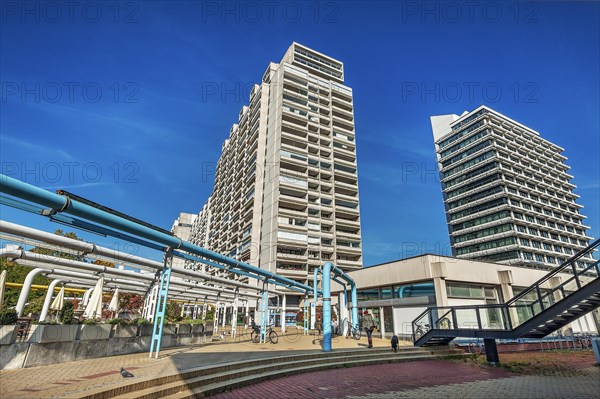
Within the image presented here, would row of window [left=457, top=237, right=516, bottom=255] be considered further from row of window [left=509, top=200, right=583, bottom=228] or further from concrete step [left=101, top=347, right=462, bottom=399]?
concrete step [left=101, top=347, right=462, bottom=399]

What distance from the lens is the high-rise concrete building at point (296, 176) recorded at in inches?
2068

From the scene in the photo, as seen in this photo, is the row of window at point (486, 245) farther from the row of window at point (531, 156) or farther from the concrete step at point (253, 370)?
the concrete step at point (253, 370)

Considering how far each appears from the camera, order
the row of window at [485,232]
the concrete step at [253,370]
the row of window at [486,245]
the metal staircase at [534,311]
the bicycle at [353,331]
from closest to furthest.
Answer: the concrete step at [253,370]
the metal staircase at [534,311]
the bicycle at [353,331]
the row of window at [486,245]
the row of window at [485,232]

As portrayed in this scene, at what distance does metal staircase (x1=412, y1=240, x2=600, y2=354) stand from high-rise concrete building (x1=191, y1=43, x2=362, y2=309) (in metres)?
35.0

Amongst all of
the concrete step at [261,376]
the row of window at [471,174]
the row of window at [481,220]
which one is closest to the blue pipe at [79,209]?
the concrete step at [261,376]

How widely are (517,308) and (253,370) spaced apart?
11.1 metres

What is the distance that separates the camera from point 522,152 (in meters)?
77.2

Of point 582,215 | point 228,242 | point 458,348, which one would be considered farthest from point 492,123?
point 458,348

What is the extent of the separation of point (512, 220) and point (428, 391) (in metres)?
66.4

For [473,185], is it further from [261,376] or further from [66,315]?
[66,315]

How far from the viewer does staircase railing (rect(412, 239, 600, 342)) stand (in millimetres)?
11094

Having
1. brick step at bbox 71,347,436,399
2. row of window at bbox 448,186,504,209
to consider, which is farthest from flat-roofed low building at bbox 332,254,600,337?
row of window at bbox 448,186,504,209

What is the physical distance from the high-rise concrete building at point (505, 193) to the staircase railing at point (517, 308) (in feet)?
178

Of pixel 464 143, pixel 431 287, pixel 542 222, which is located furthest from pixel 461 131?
pixel 431 287
